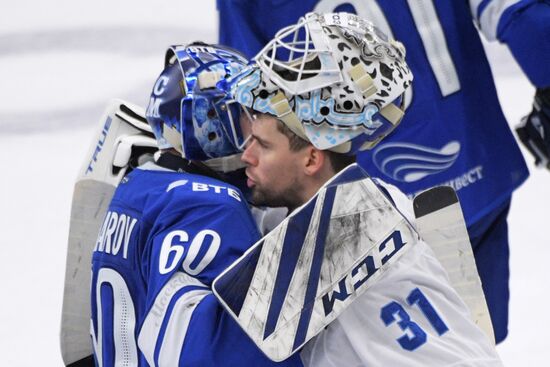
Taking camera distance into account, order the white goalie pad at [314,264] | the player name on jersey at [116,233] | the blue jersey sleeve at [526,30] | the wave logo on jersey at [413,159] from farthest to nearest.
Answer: the wave logo on jersey at [413,159] < the blue jersey sleeve at [526,30] < the player name on jersey at [116,233] < the white goalie pad at [314,264]

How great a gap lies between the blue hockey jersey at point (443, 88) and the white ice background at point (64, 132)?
1.66 ft

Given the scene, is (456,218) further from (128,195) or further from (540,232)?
(540,232)

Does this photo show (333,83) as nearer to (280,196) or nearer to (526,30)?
(280,196)

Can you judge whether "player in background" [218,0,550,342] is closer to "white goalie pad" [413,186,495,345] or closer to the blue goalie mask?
the blue goalie mask

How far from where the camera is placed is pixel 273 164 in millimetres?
1714

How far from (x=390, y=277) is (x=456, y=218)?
19 cm

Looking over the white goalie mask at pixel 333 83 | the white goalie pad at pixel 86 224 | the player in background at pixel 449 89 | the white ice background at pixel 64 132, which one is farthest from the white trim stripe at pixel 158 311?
the white ice background at pixel 64 132

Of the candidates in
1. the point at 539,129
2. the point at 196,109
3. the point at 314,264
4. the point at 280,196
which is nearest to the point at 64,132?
the point at 539,129

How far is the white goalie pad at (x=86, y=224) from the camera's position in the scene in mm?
2125

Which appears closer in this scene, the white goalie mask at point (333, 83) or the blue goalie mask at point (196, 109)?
the white goalie mask at point (333, 83)

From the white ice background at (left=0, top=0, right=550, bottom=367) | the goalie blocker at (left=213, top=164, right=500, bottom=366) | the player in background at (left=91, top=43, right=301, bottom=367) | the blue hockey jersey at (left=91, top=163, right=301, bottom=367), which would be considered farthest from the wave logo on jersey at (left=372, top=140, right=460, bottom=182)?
the goalie blocker at (left=213, top=164, right=500, bottom=366)

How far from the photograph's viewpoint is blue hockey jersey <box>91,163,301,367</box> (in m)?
1.62

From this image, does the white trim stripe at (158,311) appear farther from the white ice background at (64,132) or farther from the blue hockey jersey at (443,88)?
the white ice background at (64,132)

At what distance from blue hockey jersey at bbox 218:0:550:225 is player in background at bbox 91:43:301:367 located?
560 millimetres
